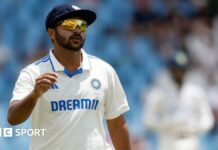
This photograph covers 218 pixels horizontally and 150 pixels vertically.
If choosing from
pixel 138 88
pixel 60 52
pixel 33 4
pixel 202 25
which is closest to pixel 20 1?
pixel 33 4

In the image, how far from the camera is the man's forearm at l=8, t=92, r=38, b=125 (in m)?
4.14

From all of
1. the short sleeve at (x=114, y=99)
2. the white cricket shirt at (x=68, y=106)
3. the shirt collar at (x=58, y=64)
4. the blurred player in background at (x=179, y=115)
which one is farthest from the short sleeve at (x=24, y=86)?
the blurred player in background at (x=179, y=115)

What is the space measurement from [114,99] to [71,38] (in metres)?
0.44

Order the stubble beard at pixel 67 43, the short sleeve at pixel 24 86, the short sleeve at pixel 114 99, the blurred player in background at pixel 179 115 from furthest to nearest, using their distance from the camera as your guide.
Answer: the blurred player in background at pixel 179 115 → the short sleeve at pixel 114 99 → the stubble beard at pixel 67 43 → the short sleeve at pixel 24 86

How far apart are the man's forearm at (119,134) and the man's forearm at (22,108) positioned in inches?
25.8

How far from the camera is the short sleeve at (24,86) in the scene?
4312 millimetres

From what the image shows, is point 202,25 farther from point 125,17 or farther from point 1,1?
point 1,1

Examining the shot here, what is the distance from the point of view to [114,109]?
4.65 meters

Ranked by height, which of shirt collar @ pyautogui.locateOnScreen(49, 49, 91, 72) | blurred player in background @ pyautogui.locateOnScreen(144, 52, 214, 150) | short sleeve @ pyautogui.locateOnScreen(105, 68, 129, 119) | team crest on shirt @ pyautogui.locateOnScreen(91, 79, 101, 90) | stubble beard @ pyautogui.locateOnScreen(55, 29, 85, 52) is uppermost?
stubble beard @ pyautogui.locateOnScreen(55, 29, 85, 52)

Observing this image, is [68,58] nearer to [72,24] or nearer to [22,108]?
[72,24]

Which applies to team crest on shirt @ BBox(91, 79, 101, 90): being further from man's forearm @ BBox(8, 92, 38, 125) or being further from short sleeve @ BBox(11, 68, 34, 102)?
man's forearm @ BBox(8, 92, 38, 125)

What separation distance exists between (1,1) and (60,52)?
4.31m

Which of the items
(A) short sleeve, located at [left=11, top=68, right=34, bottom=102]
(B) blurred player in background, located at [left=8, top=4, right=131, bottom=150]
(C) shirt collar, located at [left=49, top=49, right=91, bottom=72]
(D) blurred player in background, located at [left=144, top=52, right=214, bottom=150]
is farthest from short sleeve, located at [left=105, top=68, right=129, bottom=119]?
(D) blurred player in background, located at [left=144, top=52, right=214, bottom=150]

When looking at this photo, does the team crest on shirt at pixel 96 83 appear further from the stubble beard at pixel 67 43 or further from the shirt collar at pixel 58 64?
the stubble beard at pixel 67 43
